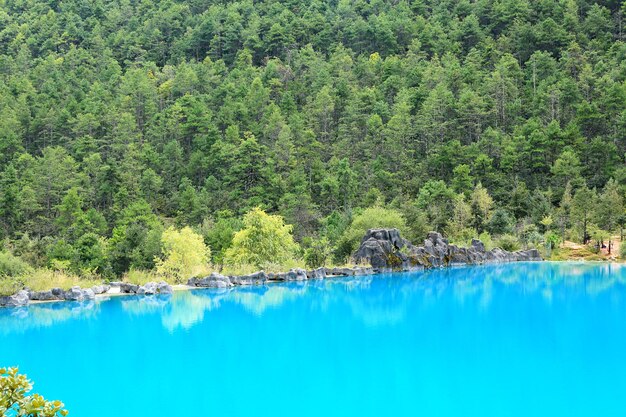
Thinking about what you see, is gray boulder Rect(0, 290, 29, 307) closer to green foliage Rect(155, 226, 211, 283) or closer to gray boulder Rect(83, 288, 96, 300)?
gray boulder Rect(83, 288, 96, 300)

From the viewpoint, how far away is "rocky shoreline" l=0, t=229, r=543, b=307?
29328mm

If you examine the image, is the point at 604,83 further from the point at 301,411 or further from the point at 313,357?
the point at 301,411

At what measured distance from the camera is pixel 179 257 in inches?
1330

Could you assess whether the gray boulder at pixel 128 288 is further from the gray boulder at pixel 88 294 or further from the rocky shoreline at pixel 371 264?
the gray boulder at pixel 88 294

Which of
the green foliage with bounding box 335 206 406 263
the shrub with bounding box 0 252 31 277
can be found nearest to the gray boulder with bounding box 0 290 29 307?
the shrub with bounding box 0 252 31 277

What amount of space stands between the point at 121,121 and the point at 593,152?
132 ft

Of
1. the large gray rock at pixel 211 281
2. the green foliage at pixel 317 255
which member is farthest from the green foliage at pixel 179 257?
the green foliage at pixel 317 255

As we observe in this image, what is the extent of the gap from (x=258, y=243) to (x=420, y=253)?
968 centimetres

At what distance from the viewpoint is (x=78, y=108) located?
6806cm

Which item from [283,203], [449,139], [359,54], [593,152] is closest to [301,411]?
[283,203]

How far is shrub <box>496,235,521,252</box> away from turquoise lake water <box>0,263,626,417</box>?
1281 centimetres

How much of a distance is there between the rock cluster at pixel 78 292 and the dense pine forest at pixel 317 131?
1.83 m

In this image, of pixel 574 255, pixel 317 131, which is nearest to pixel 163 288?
pixel 574 255

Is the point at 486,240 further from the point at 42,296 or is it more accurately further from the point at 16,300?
the point at 16,300
